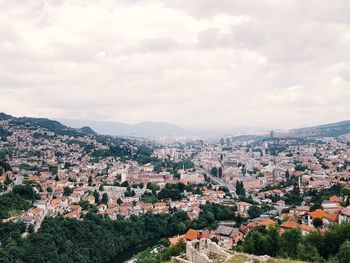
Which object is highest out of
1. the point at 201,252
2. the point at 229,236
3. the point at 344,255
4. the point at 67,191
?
the point at 201,252

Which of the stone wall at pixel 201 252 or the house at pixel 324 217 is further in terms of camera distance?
the house at pixel 324 217

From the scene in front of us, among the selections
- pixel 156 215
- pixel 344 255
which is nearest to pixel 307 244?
pixel 344 255

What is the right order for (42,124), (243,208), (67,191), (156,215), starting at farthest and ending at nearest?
(42,124) → (67,191) → (243,208) → (156,215)

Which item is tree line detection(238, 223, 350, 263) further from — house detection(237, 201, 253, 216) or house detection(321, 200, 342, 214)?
house detection(237, 201, 253, 216)

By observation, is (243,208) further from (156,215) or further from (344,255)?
(344,255)

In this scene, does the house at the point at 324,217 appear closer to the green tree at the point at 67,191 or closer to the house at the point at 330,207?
the house at the point at 330,207

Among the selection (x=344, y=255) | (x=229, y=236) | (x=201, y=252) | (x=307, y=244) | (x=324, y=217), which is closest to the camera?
(x=201, y=252)

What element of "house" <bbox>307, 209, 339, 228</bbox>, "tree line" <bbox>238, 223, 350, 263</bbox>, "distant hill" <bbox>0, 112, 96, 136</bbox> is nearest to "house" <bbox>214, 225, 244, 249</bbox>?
"house" <bbox>307, 209, 339, 228</bbox>

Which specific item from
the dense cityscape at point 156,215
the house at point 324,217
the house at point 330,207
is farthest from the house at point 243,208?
the house at point 324,217

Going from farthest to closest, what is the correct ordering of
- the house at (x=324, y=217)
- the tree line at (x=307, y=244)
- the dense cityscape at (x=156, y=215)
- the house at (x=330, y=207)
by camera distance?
the house at (x=330, y=207), the house at (x=324, y=217), the dense cityscape at (x=156, y=215), the tree line at (x=307, y=244)

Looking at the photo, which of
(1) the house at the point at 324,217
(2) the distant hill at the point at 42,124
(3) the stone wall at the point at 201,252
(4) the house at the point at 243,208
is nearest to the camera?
(3) the stone wall at the point at 201,252

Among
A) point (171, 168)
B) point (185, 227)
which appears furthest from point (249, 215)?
point (171, 168)
